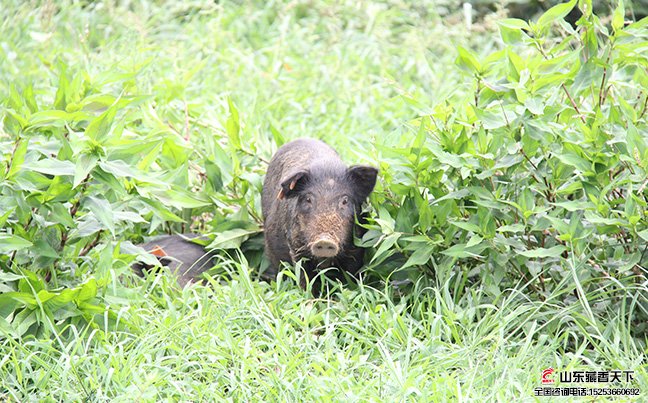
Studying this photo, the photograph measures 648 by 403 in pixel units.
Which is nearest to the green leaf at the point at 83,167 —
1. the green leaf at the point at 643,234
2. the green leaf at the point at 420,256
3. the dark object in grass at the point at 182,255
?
the dark object in grass at the point at 182,255

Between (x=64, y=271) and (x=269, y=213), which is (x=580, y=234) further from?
(x=64, y=271)

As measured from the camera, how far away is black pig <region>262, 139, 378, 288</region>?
506 centimetres

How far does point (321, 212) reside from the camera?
16.8 ft

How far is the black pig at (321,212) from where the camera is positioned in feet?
16.6

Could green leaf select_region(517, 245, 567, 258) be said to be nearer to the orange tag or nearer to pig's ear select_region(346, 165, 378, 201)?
pig's ear select_region(346, 165, 378, 201)

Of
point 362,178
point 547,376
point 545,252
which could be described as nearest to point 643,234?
point 545,252

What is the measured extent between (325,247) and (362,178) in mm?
470

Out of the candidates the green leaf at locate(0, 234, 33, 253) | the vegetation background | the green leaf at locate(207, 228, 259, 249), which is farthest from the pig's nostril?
the green leaf at locate(0, 234, 33, 253)

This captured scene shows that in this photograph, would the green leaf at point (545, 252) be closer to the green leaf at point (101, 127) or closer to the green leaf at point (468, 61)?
the green leaf at point (468, 61)

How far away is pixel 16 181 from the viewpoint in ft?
13.5

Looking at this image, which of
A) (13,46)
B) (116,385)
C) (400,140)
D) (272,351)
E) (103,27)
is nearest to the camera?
(116,385)

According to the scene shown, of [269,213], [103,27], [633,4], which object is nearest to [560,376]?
[269,213]

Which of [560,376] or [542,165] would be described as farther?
[542,165]

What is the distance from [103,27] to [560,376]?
6706 millimetres
